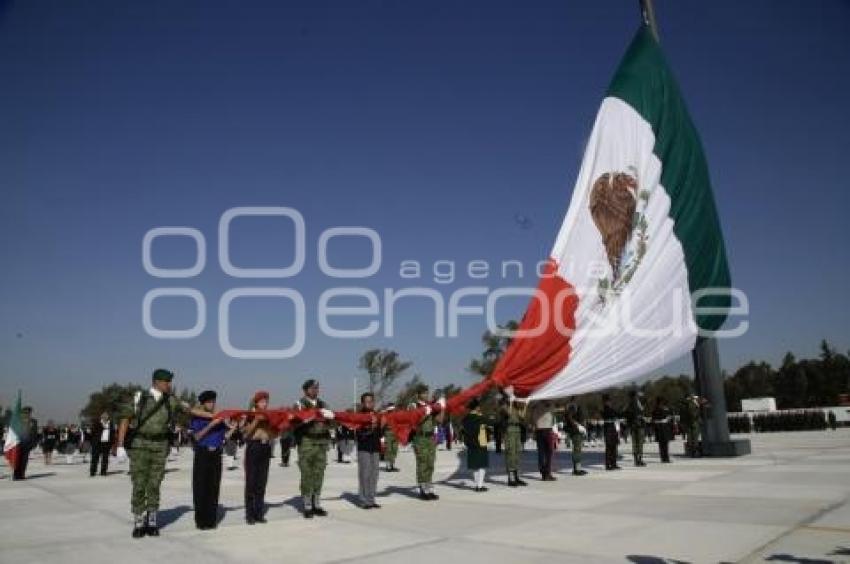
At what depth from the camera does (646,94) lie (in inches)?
482

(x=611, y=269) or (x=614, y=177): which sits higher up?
(x=614, y=177)

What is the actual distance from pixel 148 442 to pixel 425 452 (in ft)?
14.2

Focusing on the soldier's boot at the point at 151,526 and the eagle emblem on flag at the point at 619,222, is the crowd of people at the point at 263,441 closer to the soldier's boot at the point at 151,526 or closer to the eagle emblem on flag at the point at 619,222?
the soldier's boot at the point at 151,526

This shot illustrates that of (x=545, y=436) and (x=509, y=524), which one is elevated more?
(x=545, y=436)

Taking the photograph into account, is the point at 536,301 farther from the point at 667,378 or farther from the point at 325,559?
the point at 667,378

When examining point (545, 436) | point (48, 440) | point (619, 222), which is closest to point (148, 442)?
point (545, 436)

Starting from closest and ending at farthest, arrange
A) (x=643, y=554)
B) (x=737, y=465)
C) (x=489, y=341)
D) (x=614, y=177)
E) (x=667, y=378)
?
1. (x=643, y=554)
2. (x=614, y=177)
3. (x=737, y=465)
4. (x=489, y=341)
5. (x=667, y=378)

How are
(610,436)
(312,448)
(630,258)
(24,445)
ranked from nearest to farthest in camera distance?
(312,448) → (630,258) → (610,436) → (24,445)

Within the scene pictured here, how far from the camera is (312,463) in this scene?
904 cm

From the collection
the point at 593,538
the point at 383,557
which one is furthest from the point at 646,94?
the point at 383,557

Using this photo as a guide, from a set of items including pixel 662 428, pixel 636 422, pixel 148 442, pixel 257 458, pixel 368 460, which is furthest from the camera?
pixel 662 428

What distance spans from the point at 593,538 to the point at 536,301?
14.4ft

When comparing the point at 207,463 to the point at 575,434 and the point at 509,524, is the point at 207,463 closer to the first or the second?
the point at 509,524

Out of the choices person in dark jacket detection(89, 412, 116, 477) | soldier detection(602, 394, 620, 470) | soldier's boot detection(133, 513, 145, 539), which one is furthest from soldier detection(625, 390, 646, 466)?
person in dark jacket detection(89, 412, 116, 477)
